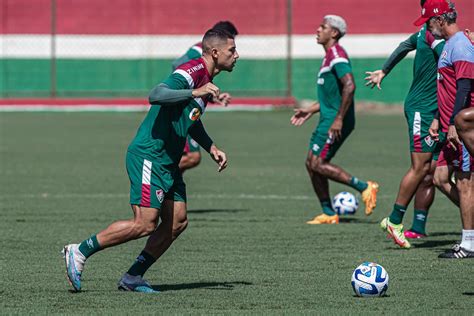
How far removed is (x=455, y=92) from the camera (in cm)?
1070

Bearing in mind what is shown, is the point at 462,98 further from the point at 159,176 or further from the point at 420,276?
the point at 159,176

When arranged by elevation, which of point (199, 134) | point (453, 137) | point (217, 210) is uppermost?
point (199, 134)

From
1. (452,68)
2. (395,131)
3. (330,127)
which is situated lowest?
(395,131)

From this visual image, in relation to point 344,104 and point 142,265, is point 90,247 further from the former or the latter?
point 344,104

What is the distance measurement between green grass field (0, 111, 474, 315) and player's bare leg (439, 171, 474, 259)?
224 millimetres

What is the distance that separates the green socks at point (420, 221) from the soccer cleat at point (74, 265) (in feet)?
15.4

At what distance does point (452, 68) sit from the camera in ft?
34.9

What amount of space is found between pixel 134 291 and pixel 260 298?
3.42ft

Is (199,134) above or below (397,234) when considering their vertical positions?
above

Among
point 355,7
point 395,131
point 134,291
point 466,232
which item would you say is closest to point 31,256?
point 134,291

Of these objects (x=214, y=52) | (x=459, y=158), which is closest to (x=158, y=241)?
(x=214, y=52)

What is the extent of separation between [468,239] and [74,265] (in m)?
3.85

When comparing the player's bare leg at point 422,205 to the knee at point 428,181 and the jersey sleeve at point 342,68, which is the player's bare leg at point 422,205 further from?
the jersey sleeve at point 342,68

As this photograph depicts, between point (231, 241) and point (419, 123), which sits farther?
point (231, 241)
